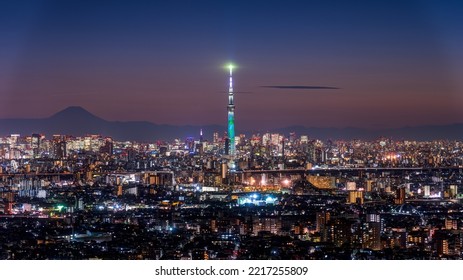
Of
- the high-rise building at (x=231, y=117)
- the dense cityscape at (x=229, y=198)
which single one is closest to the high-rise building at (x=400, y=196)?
the dense cityscape at (x=229, y=198)

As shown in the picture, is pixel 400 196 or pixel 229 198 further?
pixel 229 198

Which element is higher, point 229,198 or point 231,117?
point 231,117

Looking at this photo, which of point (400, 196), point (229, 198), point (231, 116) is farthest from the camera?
point (229, 198)

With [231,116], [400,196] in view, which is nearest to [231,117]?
[231,116]

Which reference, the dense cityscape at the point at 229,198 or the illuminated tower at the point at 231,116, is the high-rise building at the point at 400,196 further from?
the illuminated tower at the point at 231,116

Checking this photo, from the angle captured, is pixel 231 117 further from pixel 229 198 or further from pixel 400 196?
pixel 400 196

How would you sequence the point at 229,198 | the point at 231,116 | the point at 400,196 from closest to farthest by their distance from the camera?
1. the point at 231,116
2. the point at 400,196
3. the point at 229,198

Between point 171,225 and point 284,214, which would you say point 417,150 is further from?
point 171,225
